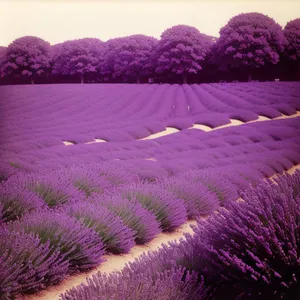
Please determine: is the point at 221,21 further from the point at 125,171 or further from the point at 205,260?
the point at 205,260

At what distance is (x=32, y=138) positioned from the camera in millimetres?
8320

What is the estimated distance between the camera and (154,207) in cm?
421

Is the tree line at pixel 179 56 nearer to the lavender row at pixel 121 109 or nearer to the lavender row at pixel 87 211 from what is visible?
the lavender row at pixel 121 109

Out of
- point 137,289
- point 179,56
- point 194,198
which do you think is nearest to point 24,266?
A: point 137,289

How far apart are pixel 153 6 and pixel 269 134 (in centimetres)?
531

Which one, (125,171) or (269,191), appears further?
(125,171)

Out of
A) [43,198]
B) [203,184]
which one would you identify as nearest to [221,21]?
[203,184]

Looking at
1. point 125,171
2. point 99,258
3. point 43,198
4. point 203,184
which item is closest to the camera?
point 99,258

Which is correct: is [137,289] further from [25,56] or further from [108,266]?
[25,56]

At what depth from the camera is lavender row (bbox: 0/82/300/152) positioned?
8219mm

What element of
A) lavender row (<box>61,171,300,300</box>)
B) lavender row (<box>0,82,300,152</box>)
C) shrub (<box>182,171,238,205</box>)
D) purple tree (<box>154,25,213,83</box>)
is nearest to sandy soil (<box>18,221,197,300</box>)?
lavender row (<box>61,171,300,300</box>)

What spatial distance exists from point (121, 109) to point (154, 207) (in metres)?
9.97

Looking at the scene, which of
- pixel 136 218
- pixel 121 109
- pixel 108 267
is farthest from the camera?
pixel 121 109

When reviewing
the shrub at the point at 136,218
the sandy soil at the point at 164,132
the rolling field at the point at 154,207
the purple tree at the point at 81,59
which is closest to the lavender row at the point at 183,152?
the rolling field at the point at 154,207
